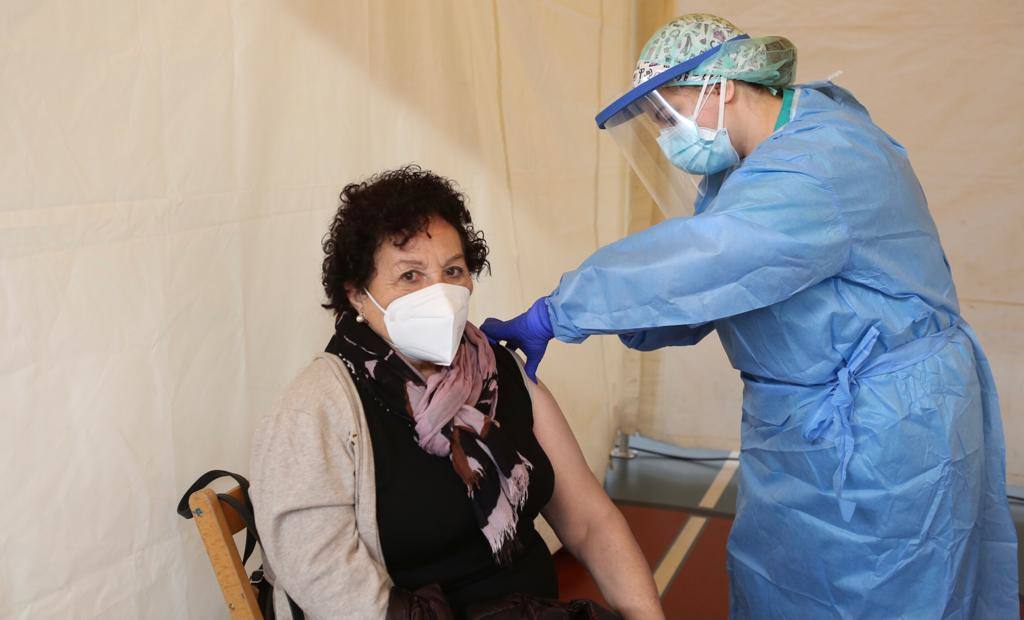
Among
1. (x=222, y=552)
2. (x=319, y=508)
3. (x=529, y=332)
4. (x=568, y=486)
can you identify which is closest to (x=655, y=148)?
(x=529, y=332)

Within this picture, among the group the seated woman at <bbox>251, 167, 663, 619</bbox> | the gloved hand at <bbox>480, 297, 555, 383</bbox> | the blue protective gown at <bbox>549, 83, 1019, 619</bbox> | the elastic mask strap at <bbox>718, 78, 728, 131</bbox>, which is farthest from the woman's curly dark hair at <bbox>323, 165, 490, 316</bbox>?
the elastic mask strap at <bbox>718, 78, 728, 131</bbox>

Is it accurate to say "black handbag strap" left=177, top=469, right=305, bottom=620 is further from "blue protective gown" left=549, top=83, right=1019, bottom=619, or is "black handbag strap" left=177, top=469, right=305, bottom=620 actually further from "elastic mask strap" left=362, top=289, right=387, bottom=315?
"blue protective gown" left=549, top=83, right=1019, bottom=619

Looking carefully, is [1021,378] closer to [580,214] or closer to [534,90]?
[580,214]

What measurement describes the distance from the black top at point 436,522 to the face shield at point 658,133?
2.03 ft

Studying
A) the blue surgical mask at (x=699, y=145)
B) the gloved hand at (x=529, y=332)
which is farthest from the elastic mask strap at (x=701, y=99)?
the gloved hand at (x=529, y=332)

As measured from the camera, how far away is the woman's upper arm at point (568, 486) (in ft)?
5.74

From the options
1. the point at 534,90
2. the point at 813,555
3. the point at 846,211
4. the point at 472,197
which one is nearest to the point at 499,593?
the point at 813,555

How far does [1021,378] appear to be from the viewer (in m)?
3.58

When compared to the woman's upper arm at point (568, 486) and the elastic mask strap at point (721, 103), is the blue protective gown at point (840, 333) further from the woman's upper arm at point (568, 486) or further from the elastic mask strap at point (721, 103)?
the woman's upper arm at point (568, 486)

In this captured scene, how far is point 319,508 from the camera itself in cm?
144

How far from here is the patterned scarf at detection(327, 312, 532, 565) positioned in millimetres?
1556

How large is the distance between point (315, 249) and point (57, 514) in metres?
0.75

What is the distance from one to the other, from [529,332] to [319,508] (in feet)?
1.70

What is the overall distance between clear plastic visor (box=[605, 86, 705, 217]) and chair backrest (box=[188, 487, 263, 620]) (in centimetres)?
100
